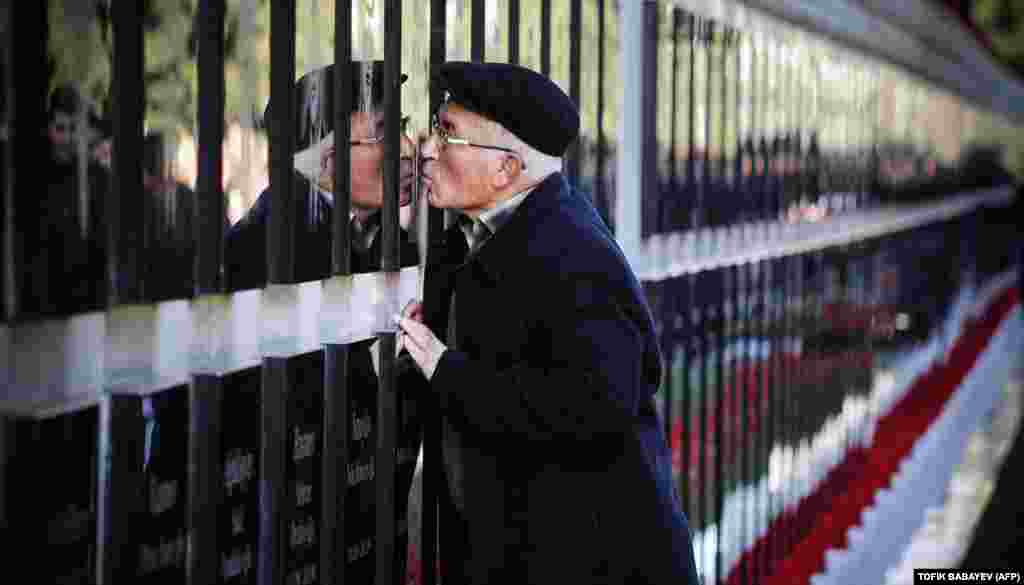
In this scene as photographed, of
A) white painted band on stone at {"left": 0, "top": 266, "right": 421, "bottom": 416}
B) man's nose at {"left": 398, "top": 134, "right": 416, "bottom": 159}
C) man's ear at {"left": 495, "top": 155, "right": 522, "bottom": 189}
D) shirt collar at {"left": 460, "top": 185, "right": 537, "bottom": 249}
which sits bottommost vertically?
white painted band on stone at {"left": 0, "top": 266, "right": 421, "bottom": 416}

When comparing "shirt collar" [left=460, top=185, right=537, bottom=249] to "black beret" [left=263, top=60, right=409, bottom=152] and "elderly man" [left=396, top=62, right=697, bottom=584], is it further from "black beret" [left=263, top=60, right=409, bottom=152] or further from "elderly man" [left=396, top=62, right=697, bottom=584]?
"black beret" [left=263, top=60, right=409, bottom=152]

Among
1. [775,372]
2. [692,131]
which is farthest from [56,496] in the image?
[775,372]

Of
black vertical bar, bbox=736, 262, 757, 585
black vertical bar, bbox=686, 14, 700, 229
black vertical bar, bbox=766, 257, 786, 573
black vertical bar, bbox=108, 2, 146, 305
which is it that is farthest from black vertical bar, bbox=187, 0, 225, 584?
black vertical bar, bbox=766, 257, 786, 573

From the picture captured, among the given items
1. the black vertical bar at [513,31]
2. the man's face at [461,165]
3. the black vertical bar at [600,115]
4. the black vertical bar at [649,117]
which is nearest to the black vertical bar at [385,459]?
the man's face at [461,165]

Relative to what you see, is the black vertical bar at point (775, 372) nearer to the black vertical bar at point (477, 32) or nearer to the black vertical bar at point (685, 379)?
the black vertical bar at point (685, 379)

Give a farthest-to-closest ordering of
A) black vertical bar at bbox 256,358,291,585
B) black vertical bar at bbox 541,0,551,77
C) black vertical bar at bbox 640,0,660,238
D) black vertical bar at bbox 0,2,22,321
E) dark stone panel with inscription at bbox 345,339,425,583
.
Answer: black vertical bar at bbox 640,0,660,238 → black vertical bar at bbox 541,0,551,77 → dark stone panel with inscription at bbox 345,339,425,583 → black vertical bar at bbox 256,358,291,585 → black vertical bar at bbox 0,2,22,321

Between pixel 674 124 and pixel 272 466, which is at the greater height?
pixel 674 124

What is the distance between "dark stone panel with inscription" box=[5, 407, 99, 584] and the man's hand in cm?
79

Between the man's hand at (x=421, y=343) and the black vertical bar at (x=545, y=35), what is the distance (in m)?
0.75

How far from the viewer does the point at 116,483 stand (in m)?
1.92

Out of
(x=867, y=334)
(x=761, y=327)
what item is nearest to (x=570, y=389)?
(x=761, y=327)

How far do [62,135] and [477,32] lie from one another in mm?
1262

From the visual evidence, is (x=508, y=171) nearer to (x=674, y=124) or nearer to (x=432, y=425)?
(x=432, y=425)

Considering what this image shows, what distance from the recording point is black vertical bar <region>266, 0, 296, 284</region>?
2.26 metres
